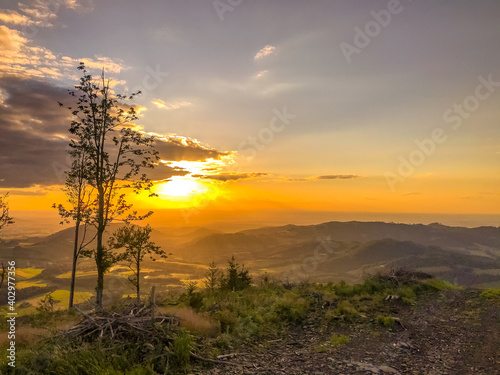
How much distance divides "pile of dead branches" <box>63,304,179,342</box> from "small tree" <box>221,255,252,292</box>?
12.8m

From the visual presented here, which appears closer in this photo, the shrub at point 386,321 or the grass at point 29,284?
the shrub at point 386,321

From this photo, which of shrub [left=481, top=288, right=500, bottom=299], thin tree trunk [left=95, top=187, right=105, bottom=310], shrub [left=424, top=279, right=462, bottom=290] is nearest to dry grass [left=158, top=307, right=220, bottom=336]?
thin tree trunk [left=95, top=187, right=105, bottom=310]

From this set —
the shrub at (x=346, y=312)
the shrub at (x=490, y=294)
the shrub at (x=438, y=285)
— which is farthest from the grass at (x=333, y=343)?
the shrub at (x=438, y=285)

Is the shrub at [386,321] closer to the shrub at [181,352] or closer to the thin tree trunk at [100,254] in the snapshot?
the shrub at [181,352]

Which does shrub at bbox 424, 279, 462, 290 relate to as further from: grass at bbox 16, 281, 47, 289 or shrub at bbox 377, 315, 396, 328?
grass at bbox 16, 281, 47, 289

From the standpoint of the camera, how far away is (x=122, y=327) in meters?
10.7

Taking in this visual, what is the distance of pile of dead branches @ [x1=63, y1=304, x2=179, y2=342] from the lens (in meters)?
10.5

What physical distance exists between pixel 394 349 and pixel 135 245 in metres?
17.7

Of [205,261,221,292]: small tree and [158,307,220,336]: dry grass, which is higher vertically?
[158,307,220,336]: dry grass

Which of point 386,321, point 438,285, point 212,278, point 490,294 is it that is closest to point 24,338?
point 212,278

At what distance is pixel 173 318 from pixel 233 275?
42.3 ft

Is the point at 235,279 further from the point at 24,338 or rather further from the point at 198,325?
the point at 24,338

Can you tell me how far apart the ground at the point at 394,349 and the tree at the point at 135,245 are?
12658 millimetres

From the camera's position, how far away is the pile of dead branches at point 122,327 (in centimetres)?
1051
